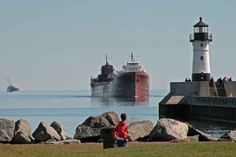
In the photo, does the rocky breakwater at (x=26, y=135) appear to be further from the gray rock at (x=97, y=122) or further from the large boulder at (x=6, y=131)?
the gray rock at (x=97, y=122)

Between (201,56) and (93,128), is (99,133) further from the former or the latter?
(201,56)

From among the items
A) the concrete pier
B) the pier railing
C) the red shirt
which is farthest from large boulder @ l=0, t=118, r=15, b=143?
the concrete pier

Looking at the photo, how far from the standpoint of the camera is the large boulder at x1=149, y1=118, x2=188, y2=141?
97.1 feet

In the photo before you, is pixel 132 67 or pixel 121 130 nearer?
pixel 121 130

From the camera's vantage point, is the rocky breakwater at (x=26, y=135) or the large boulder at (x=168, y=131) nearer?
the large boulder at (x=168, y=131)

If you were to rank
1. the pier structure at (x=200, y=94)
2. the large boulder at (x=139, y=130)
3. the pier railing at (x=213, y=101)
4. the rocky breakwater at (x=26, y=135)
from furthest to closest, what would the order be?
1. the pier structure at (x=200, y=94)
2. the pier railing at (x=213, y=101)
3. the rocky breakwater at (x=26, y=135)
4. the large boulder at (x=139, y=130)

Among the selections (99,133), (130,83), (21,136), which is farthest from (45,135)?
(130,83)

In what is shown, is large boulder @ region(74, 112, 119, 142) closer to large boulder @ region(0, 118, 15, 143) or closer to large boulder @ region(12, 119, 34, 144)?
large boulder @ region(12, 119, 34, 144)

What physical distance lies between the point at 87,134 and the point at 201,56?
4300 centimetres

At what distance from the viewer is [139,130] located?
31.8m

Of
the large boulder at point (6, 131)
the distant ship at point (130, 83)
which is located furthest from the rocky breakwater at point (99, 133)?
the distant ship at point (130, 83)

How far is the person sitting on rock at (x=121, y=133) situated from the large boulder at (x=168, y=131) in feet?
23.5

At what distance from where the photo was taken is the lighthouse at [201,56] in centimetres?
7431

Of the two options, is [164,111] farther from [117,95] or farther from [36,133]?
[117,95]
